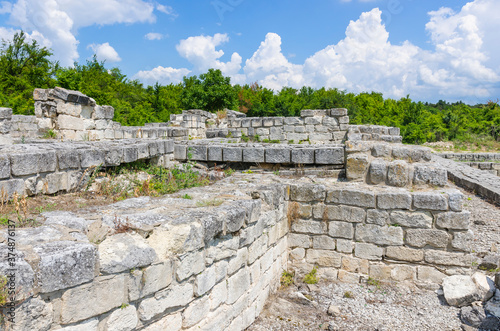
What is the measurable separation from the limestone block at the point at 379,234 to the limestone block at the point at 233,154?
8.10 ft

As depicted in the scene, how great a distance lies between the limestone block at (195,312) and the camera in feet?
9.22

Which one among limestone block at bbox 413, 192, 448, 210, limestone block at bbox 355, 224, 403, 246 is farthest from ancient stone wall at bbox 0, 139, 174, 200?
limestone block at bbox 413, 192, 448, 210

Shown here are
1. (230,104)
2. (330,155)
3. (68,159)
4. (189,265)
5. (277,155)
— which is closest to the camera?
(189,265)

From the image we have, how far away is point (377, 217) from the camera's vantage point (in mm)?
4727

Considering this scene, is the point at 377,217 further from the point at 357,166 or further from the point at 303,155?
the point at 303,155

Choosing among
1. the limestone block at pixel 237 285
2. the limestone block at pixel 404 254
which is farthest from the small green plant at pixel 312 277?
the limestone block at pixel 237 285

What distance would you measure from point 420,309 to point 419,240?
0.89 meters

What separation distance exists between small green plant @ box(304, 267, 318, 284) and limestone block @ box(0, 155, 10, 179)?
389 cm

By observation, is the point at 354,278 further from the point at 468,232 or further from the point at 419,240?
the point at 468,232

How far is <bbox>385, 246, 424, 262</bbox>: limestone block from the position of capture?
4.67m

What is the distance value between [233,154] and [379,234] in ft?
9.42

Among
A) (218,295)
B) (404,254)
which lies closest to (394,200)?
(404,254)

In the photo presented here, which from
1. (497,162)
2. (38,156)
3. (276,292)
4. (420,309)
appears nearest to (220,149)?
(276,292)

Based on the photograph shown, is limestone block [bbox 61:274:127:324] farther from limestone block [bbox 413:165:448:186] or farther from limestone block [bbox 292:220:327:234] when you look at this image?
limestone block [bbox 413:165:448:186]
